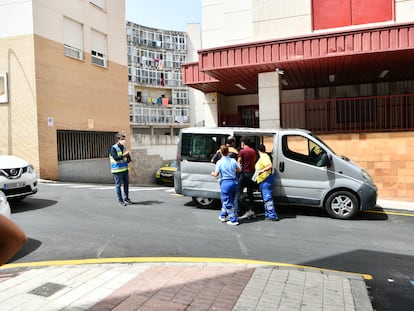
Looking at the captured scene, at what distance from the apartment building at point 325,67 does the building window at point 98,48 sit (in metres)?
7.58

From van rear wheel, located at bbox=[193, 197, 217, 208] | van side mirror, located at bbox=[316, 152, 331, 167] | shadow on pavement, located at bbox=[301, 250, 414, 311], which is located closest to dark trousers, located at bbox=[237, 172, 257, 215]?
van rear wheel, located at bbox=[193, 197, 217, 208]

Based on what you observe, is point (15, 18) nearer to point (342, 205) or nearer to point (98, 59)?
point (98, 59)

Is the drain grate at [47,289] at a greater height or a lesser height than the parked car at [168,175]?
greater

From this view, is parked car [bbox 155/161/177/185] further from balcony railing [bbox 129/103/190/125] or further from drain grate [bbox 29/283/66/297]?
balcony railing [bbox 129/103/190/125]

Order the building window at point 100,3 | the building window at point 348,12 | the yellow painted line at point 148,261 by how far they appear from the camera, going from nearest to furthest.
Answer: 1. the yellow painted line at point 148,261
2. the building window at point 348,12
3. the building window at point 100,3

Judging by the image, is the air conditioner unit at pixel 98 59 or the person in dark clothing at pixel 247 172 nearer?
the person in dark clothing at pixel 247 172

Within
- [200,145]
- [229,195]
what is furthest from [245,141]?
[229,195]

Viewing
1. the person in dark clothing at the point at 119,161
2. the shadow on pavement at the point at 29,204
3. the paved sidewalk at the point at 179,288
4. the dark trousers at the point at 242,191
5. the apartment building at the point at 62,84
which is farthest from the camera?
the apartment building at the point at 62,84

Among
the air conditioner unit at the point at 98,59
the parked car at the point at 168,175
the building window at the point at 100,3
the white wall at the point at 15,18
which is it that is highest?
the building window at the point at 100,3

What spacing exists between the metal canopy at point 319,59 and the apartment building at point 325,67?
27 millimetres

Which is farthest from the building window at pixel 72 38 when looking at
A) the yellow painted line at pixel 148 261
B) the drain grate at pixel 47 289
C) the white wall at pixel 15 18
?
the drain grate at pixel 47 289

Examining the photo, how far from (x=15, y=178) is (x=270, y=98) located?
7.71 meters

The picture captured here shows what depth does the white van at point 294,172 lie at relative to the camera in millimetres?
7445

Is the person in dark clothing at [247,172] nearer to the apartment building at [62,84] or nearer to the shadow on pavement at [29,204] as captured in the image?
the shadow on pavement at [29,204]
